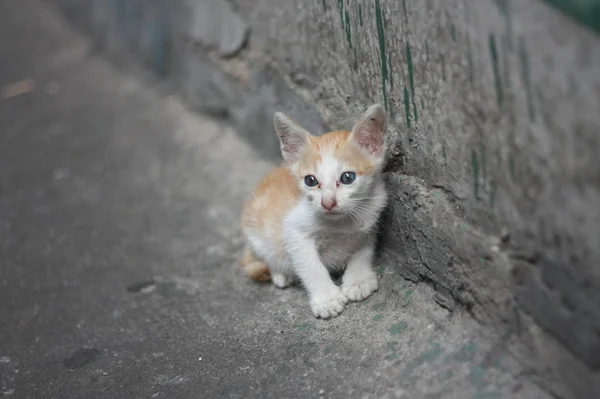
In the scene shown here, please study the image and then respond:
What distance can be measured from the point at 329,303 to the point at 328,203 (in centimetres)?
43

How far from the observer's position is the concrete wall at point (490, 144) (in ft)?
6.53

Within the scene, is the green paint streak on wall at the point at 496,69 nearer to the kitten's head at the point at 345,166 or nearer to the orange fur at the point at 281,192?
the kitten's head at the point at 345,166

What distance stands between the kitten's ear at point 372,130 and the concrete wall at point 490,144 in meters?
0.06

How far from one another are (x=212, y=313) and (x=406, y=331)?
0.91 meters

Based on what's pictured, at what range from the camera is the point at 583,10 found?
192 centimetres

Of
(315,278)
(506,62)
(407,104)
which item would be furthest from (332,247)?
(506,62)

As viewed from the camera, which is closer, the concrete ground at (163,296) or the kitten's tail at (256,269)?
the concrete ground at (163,296)

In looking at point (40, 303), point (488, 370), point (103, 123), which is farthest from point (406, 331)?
point (103, 123)

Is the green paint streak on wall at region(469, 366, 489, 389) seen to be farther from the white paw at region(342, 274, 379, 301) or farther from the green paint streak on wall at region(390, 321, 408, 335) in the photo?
the white paw at region(342, 274, 379, 301)

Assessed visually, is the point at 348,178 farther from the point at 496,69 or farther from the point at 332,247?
the point at 496,69

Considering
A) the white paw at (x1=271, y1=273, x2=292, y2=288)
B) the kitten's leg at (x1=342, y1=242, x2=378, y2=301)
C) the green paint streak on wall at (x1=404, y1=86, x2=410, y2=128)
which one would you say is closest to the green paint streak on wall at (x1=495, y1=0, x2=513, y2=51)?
the green paint streak on wall at (x1=404, y1=86, x2=410, y2=128)

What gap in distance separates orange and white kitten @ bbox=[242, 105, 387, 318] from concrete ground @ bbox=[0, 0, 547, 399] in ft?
0.33

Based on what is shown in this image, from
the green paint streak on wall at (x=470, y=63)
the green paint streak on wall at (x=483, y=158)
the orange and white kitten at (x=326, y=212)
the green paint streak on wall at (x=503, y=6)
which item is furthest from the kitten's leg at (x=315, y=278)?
the green paint streak on wall at (x=503, y=6)

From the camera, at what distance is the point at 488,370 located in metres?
2.41
